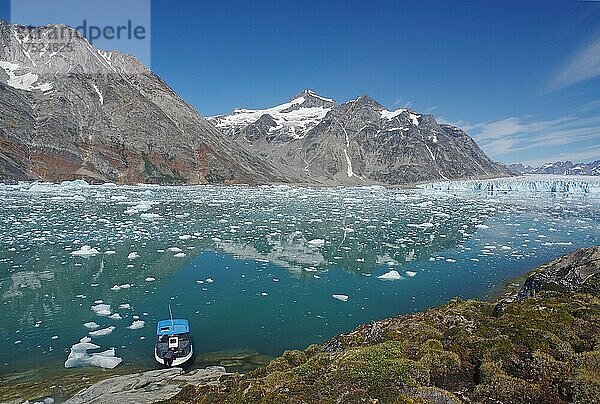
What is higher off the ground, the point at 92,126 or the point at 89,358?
the point at 92,126

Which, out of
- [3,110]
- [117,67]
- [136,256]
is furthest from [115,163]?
[136,256]

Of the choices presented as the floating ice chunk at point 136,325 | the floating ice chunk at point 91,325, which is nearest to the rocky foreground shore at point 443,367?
the floating ice chunk at point 136,325

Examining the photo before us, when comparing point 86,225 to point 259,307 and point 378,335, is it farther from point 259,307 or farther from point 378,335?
point 378,335

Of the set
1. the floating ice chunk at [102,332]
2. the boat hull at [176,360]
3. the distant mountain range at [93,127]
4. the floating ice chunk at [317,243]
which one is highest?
the distant mountain range at [93,127]

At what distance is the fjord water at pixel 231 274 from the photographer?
16.9 meters

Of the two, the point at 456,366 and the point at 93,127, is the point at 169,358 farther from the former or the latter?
the point at 93,127

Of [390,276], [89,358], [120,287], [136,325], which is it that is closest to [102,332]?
[136,325]

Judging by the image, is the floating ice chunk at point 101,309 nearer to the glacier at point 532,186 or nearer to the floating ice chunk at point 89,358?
the floating ice chunk at point 89,358

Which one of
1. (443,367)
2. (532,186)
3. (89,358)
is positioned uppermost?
(532,186)

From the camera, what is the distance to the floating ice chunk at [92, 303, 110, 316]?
18438mm

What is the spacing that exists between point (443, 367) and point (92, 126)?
175 metres

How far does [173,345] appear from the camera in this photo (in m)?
14.4

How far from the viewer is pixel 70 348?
50.0 ft

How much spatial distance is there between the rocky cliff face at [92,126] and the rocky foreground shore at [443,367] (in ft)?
453
